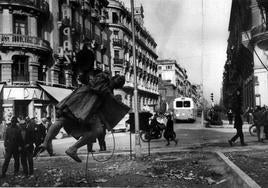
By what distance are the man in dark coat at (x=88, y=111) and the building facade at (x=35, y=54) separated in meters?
16.2

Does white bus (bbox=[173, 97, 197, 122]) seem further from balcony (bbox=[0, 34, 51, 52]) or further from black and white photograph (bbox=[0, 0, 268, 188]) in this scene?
balcony (bbox=[0, 34, 51, 52])

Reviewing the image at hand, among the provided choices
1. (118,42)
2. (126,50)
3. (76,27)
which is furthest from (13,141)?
(126,50)

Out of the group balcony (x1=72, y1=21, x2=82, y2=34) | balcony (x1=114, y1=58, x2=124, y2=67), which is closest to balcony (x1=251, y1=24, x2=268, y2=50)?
balcony (x1=72, y1=21, x2=82, y2=34)

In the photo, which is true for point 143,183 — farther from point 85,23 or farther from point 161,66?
point 161,66

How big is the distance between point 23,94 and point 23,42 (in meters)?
4.66

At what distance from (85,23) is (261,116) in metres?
27.3

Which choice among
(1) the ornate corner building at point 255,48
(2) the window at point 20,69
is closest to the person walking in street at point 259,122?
(1) the ornate corner building at point 255,48

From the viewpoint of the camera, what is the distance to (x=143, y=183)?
7012 mm

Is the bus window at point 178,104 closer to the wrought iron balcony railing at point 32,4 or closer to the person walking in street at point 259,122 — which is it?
the wrought iron balcony railing at point 32,4

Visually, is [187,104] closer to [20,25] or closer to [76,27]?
[76,27]

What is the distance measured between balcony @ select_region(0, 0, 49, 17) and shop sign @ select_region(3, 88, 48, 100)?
614 cm

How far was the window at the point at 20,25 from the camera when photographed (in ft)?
94.3

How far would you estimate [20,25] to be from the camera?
2898 cm

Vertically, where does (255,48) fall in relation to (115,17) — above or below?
below
